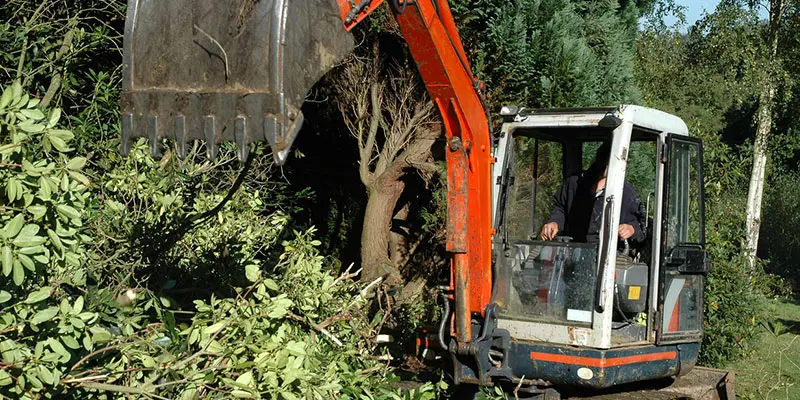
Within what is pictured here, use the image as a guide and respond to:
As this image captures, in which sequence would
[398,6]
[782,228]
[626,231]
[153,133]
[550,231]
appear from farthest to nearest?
[782,228]
[550,231]
[626,231]
[398,6]
[153,133]

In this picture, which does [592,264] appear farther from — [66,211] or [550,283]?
[66,211]

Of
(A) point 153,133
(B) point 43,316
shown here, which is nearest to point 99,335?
(B) point 43,316

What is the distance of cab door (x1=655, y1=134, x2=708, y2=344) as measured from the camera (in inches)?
266

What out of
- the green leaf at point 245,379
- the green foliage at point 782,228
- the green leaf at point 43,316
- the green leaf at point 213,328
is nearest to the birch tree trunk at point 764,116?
the green foliage at point 782,228

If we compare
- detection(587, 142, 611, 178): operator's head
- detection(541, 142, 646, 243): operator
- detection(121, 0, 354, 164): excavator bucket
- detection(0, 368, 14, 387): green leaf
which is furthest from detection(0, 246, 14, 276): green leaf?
detection(587, 142, 611, 178): operator's head

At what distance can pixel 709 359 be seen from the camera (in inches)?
404

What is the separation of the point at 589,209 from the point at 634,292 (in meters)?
0.80

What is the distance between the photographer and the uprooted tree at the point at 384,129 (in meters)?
9.98

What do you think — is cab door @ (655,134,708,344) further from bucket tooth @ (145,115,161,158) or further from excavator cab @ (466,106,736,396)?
bucket tooth @ (145,115,161,158)

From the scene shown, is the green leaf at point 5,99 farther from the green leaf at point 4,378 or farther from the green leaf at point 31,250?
the green leaf at point 4,378

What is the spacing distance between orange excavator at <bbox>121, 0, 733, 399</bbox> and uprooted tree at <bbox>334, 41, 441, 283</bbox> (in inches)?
108

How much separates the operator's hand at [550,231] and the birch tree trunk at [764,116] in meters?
11.6

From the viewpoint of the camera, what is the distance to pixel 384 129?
10.2 m

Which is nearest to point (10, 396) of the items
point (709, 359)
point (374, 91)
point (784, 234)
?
point (374, 91)
